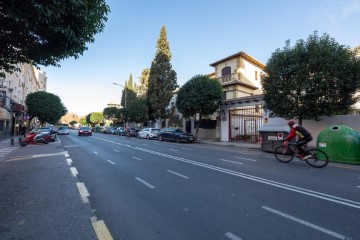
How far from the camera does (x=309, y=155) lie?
8781 mm

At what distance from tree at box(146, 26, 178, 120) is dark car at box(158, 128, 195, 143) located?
8267 millimetres

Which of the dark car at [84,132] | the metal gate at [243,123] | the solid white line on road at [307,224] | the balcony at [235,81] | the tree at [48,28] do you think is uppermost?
the balcony at [235,81]

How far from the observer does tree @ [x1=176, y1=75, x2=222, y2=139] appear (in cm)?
2342

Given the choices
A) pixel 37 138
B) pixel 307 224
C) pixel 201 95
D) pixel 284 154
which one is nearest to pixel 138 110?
pixel 201 95

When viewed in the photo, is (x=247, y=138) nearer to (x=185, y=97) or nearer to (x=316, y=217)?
(x=185, y=97)

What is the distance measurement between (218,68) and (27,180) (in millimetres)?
30432

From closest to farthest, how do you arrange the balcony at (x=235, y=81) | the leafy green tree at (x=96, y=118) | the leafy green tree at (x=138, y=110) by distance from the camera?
the balcony at (x=235, y=81) → the leafy green tree at (x=138, y=110) → the leafy green tree at (x=96, y=118)

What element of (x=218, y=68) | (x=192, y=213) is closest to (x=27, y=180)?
(x=192, y=213)

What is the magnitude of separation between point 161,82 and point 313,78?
23.5m

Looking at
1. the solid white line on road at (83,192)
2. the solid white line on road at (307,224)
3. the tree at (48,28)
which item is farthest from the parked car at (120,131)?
the solid white line on road at (307,224)

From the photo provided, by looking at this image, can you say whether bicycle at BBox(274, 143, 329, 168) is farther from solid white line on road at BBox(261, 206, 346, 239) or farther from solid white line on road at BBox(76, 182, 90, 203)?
solid white line on road at BBox(76, 182, 90, 203)

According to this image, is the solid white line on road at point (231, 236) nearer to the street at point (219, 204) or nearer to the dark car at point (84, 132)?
the street at point (219, 204)

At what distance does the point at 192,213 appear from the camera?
3.93m

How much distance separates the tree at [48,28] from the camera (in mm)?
4730
